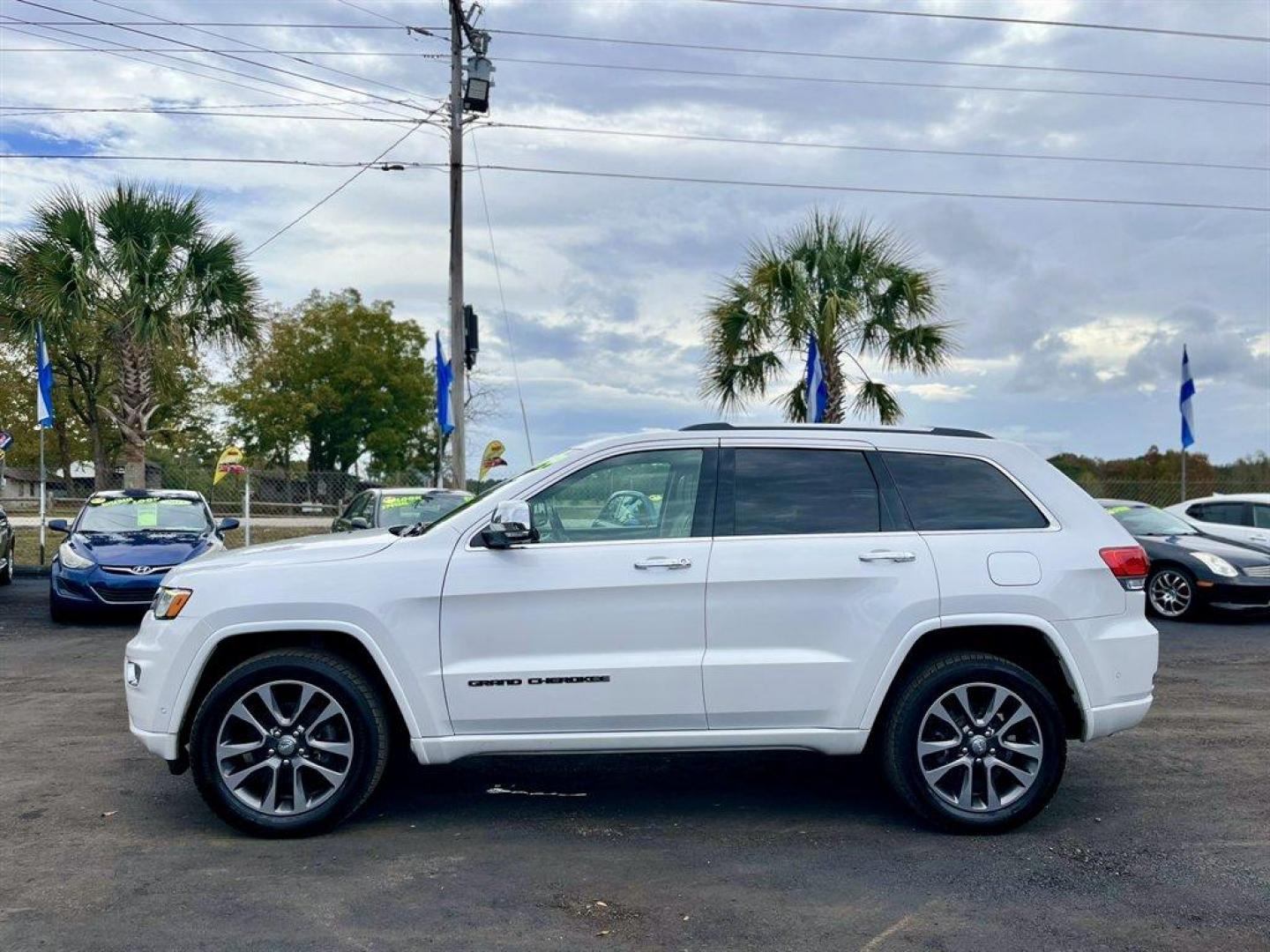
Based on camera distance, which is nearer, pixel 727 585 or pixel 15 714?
pixel 727 585

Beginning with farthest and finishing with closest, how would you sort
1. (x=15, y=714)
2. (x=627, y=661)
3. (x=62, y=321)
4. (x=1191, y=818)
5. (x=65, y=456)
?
(x=65, y=456)
(x=62, y=321)
(x=15, y=714)
(x=1191, y=818)
(x=627, y=661)

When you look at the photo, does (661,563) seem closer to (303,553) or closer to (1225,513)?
(303,553)

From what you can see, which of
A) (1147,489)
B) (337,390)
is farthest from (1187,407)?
(337,390)

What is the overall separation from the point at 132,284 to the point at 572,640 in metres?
17.6

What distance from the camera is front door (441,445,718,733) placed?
5020 mm

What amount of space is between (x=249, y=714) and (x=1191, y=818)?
4.37 meters

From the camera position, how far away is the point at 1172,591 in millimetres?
13188

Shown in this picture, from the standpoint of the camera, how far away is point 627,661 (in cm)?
502

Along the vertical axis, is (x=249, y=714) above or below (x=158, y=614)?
below

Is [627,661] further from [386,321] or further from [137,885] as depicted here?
[386,321]

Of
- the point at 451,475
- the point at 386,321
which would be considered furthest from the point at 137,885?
the point at 386,321

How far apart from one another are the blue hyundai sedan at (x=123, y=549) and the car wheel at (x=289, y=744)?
7476 mm

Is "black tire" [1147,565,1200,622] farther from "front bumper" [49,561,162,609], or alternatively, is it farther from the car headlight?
"front bumper" [49,561,162,609]

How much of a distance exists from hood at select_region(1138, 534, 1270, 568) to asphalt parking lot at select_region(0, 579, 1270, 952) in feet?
21.9
